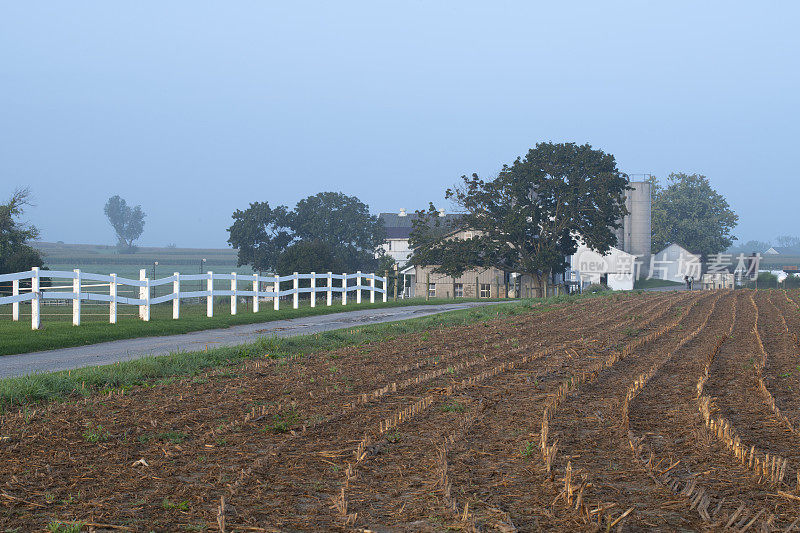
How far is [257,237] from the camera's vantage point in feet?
254

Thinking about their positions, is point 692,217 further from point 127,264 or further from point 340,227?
point 127,264

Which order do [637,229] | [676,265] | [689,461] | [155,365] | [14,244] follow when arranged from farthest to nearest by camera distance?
[676,265] < [637,229] < [14,244] < [155,365] < [689,461]

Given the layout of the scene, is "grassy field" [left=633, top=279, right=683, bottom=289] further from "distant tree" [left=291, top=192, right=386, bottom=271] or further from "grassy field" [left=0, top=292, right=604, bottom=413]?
"grassy field" [left=0, top=292, right=604, bottom=413]

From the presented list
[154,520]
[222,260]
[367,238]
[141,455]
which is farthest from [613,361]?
[222,260]

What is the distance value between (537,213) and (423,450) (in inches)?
1763

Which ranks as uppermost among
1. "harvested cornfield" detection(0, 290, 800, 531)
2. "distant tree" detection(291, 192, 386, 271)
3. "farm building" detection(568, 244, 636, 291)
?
"distant tree" detection(291, 192, 386, 271)

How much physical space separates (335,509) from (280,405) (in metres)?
3.82

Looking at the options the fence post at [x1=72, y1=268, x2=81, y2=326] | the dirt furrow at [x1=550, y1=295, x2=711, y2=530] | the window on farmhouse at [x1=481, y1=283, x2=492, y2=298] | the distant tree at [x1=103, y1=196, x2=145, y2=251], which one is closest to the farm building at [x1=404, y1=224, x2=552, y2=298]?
the window on farmhouse at [x1=481, y1=283, x2=492, y2=298]

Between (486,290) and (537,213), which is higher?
(537,213)

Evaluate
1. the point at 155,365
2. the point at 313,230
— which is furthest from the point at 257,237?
the point at 155,365

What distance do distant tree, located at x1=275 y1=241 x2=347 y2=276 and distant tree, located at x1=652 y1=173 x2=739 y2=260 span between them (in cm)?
6406

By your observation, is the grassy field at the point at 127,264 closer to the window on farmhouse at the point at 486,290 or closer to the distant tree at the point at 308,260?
the distant tree at the point at 308,260

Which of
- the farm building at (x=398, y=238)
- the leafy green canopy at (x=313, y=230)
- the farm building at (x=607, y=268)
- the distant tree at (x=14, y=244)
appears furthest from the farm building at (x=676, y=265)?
the distant tree at (x=14, y=244)

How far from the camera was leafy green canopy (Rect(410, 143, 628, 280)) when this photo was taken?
49.5 meters
